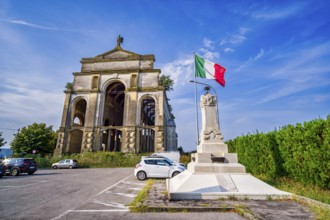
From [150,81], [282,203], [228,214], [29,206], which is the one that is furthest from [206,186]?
[150,81]

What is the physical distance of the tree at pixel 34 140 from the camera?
31031mm

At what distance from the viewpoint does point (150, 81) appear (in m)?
29.5

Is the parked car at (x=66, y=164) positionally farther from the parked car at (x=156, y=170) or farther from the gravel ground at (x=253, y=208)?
the gravel ground at (x=253, y=208)

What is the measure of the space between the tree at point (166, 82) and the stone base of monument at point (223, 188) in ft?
81.0

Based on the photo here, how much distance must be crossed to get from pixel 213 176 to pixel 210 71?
632 cm

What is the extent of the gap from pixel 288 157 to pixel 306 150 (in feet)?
3.83

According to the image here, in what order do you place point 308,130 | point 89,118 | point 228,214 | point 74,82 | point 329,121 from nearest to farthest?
point 228,214 → point 329,121 → point 308,130 → point 89,118 → point 74,82

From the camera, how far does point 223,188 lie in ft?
21.3

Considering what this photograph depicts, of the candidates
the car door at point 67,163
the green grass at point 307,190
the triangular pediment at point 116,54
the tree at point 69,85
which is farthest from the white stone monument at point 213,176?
the tree at point 69,85

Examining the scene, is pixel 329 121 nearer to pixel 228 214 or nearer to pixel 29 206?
pixel 228 214

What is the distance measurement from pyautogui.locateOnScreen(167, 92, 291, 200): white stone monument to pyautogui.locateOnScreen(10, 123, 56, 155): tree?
110ft

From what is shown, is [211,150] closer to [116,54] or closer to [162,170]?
[162,170]

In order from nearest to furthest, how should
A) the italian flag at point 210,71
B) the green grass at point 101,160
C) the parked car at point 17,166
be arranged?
the italian flag at point 210,71 → the parked car at point 17,166 → the green grass at point 101,160

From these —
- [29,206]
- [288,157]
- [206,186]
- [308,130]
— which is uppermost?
[308,130]
